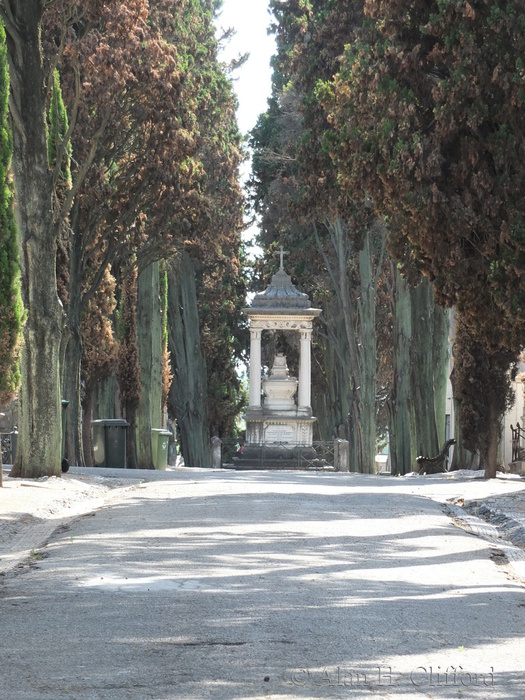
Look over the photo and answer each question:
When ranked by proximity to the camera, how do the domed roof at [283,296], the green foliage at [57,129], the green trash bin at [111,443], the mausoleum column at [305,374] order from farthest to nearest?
the mausoleum column at [305,374] < the domed roof at [283,296] < the green trash bin at [111,443] < the green foliage at [57,129]

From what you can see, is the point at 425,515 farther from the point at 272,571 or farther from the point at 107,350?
the point at 107,350

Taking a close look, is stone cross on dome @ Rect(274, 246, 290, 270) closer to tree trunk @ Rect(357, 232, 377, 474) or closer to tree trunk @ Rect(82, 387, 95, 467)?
tree trunk @ Rect(357, 232, 377, 474)

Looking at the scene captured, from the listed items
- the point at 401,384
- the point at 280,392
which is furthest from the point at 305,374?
the point at 401,384

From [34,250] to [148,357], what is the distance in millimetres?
16191

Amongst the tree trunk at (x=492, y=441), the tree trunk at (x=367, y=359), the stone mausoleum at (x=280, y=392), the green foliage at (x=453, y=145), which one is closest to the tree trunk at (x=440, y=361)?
the tree trunk at (x=367, y=359)

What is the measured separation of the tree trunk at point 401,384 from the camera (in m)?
33.3

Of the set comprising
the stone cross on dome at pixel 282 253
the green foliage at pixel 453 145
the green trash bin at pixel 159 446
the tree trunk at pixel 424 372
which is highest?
the stone cross on dome at pixel 282 253

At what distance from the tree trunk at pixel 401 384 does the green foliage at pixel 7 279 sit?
15369 mm

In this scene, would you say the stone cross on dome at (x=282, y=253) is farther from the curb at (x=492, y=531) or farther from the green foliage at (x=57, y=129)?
the curb at (x=492, y=531)

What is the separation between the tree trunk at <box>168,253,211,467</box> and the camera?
48.7m

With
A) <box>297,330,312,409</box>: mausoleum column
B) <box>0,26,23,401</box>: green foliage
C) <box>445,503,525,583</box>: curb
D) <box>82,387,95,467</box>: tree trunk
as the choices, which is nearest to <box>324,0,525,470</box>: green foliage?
<box>445,503,525,583</box>: curb

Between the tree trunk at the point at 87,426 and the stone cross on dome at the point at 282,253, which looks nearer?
the tree trunk at the point at 87,426

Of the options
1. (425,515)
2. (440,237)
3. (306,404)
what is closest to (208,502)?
(425,515)

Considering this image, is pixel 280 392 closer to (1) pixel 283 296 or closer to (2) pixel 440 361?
(1) pixel 283 296
